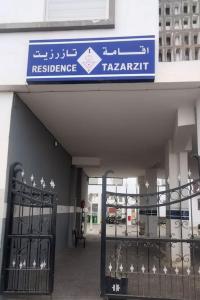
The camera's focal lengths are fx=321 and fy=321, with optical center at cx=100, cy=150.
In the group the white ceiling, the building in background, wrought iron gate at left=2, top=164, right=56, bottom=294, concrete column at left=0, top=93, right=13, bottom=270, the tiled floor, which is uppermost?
the building in background

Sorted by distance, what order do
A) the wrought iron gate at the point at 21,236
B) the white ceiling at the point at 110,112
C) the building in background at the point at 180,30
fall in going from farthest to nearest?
1. the building in background at the point at 180,30
2. the white ceiling at the point at 110,112
3. the wrought iron gate at the point at 21,236

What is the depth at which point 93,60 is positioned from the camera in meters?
4.79

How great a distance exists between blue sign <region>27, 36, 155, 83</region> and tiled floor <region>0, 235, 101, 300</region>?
3.24 m

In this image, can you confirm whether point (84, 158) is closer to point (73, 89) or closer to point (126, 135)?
point (126, 135)

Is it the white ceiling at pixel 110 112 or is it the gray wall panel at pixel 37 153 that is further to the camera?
the gray wall panel at pixel 37 153

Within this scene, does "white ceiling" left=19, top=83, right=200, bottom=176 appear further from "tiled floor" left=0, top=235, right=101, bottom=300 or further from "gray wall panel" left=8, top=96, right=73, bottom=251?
"tiled floor" left=0, top=235, right=101, bottom=300

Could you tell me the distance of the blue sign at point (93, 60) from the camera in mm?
4703

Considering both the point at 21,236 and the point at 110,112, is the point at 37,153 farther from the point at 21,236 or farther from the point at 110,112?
the point at 21,236

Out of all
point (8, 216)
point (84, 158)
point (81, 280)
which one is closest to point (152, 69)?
point (8, 216)

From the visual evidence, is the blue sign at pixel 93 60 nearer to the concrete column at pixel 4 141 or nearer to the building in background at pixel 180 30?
the concrete column at pixel 4 141

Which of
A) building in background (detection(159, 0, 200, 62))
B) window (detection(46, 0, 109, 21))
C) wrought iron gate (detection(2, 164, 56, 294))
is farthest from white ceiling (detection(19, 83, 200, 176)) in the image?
wrought iron gate (detection(2, 164, 56, 294))

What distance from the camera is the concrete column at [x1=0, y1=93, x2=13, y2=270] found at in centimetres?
462

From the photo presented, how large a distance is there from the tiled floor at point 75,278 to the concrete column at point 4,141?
1.23 metres

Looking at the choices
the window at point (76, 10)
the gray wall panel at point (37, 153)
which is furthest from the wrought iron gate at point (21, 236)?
the window at point (76, 10)
